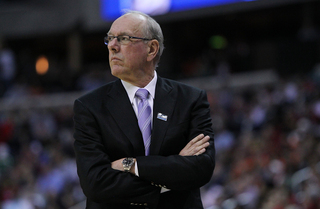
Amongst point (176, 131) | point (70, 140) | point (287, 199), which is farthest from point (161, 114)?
point (70, 140)

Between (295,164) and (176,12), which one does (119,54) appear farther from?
(176,12)

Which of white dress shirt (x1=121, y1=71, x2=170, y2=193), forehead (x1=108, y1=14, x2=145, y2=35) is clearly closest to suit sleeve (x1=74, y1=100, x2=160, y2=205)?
white dress shirt (x1=121, y1=71, x2=170, y2=193)

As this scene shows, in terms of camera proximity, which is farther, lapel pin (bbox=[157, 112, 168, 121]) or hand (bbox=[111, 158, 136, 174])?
lapel pin (bbox=[157, 112, 168, 121])

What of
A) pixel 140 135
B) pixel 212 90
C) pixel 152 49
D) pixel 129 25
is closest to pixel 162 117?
pixel 140 135

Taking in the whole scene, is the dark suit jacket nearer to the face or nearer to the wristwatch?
the wristwatch

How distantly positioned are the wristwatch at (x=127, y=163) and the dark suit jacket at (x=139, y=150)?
0.03 meters

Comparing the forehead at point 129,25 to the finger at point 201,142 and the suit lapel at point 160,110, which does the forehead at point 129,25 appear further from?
the finger at point 201,142

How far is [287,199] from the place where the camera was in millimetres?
5711

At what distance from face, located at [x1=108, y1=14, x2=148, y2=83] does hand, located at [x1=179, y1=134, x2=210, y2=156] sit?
51 centimetres

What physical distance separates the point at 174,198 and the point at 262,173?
449 cm

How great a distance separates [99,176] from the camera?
7.79 ft

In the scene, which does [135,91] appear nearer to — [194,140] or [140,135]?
[140,135]

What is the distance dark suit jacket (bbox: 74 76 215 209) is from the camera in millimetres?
2379

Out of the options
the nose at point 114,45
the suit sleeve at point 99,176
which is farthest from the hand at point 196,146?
the nose at point 114,45
